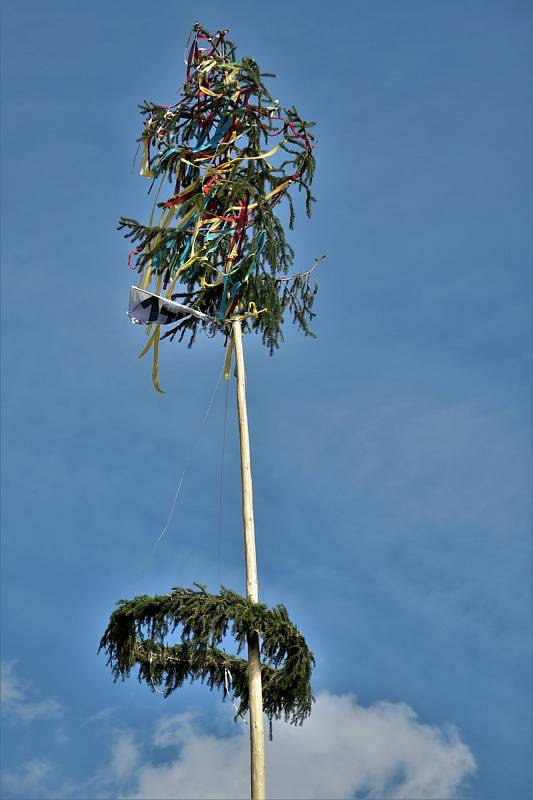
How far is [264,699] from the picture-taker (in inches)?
798

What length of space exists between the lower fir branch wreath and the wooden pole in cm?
30

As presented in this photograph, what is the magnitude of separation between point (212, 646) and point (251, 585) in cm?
122

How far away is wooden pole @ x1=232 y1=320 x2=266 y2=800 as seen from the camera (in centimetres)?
1905

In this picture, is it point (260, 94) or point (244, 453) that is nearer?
point (244, 453)

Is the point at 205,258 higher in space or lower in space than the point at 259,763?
higher

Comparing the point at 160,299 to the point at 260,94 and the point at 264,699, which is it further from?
the point at 264,699

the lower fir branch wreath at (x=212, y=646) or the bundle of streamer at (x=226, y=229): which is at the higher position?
the bundle of streamer at (x=226, y=229)

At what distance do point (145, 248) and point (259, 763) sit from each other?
9.60 meters

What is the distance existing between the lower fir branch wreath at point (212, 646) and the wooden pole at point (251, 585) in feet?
0.99

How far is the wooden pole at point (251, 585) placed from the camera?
19047 mm

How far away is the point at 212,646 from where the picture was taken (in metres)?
19.6

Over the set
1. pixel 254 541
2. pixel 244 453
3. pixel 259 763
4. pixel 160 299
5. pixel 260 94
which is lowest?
pixel 259 763

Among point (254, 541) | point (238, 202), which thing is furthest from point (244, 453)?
point (238, 202)

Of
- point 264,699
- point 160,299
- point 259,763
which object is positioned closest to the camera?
point 259,763
